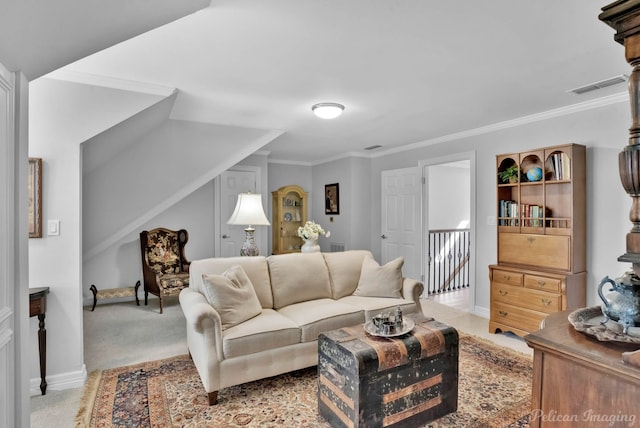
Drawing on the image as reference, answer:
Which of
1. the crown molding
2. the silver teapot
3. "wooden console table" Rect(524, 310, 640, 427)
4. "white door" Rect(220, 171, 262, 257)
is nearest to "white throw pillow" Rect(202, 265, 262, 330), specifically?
"wooden console table" Rect(524, 310, 640, 427)

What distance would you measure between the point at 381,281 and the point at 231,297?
1.45m

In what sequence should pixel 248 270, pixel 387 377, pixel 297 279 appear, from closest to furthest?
1. pixel 387 377
2. pixel 248 270
3. pixel 297 279

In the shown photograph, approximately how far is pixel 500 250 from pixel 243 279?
276 centimetres

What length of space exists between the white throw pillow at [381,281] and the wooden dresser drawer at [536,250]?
124 centimetres

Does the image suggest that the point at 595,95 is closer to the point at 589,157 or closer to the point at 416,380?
the point at 589,157

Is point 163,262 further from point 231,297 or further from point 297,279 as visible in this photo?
point 231,297

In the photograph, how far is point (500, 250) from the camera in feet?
12.3

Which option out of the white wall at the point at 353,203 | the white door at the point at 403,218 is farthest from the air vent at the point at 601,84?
the white wall at the point at 353,203

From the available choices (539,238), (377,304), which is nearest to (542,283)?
(539,238)

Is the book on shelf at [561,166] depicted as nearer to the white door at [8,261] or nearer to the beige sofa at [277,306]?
the beige sofa at [277,306]

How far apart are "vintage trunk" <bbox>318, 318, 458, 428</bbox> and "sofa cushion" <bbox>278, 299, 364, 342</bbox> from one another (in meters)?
0.48

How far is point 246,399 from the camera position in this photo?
2.33 metres

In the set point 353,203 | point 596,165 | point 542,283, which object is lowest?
point 542,283

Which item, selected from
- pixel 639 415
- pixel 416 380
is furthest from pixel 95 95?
pixel 639 415
